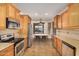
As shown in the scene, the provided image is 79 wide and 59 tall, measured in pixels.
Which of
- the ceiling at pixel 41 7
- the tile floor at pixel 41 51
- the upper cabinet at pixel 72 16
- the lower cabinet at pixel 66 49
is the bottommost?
the tile floor at pixel 41 51

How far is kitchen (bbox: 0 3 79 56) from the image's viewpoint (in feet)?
9.68

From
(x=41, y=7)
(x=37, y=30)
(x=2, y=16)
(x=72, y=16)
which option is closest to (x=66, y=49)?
(x=72, y=16)

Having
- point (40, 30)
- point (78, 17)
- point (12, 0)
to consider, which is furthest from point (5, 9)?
point (40, 30)

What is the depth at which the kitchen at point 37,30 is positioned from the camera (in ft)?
9.68

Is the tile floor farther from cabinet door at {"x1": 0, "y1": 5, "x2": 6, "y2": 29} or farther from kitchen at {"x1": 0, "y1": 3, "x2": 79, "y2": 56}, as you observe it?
cabinet door at {"x1": 0, "y1": 5, "x2": 6, "y2": 29}

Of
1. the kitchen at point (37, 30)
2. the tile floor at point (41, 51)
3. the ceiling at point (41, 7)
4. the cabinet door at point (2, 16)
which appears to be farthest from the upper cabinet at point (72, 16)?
the tile floor at point (41, 51)

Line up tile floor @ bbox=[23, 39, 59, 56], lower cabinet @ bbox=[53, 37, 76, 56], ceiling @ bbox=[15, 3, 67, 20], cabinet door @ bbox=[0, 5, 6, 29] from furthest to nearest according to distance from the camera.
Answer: tile floor @ bbox=[23, 39, 59, 56] → ceiling @ bbox=[15, 3, 67, 20] → cabinet door @ bbox=[0, 5, 6, 29] → lower cabinet @ bbox=[53, 37, 76, 56]

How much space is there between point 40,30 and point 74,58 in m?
12.1

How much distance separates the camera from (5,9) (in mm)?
3275

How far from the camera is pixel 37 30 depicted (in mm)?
12938

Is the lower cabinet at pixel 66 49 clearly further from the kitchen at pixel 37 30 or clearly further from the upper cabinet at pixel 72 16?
the upper cabinet at pixel 72 16

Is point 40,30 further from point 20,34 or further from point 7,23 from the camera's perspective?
point 7,23

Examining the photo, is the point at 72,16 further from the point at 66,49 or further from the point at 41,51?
the point at 41,51

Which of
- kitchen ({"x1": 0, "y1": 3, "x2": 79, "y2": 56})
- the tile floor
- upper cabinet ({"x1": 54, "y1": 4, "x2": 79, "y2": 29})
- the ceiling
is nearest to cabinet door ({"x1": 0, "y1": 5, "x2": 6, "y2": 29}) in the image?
kitchen ({"x1": 0, "y1": 3, "x2": 79, "y2": 56})
